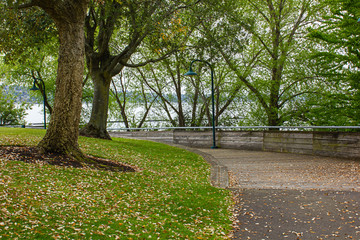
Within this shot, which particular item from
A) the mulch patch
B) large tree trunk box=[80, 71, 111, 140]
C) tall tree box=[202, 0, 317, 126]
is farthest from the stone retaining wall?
the mulch patch

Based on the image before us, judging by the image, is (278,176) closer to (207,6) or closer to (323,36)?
(323,36)

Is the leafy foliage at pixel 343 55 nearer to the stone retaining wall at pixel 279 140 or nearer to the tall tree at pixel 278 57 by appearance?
the stone retaining wall at pixel 279 140

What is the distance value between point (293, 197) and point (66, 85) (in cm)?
620

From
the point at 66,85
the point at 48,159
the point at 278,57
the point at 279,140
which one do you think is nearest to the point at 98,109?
the point at 66,85

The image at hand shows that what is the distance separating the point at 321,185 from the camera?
8.32m

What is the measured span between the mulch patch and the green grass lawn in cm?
44

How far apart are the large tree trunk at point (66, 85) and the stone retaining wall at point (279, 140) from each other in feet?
32.6

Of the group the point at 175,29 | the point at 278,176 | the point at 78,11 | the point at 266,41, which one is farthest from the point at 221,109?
the point at 78,11

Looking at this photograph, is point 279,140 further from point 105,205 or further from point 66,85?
point 105,205

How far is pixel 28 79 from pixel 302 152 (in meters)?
27.3

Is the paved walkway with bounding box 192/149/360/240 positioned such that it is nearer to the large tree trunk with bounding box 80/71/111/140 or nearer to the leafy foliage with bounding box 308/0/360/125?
the leafy foliage with bounding box 308/0/360/125

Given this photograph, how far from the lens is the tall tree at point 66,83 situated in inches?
347

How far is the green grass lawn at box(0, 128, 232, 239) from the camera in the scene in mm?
4492

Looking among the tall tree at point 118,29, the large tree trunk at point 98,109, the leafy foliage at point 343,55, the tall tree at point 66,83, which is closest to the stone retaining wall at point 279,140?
the leafy foliage at point 343,55
